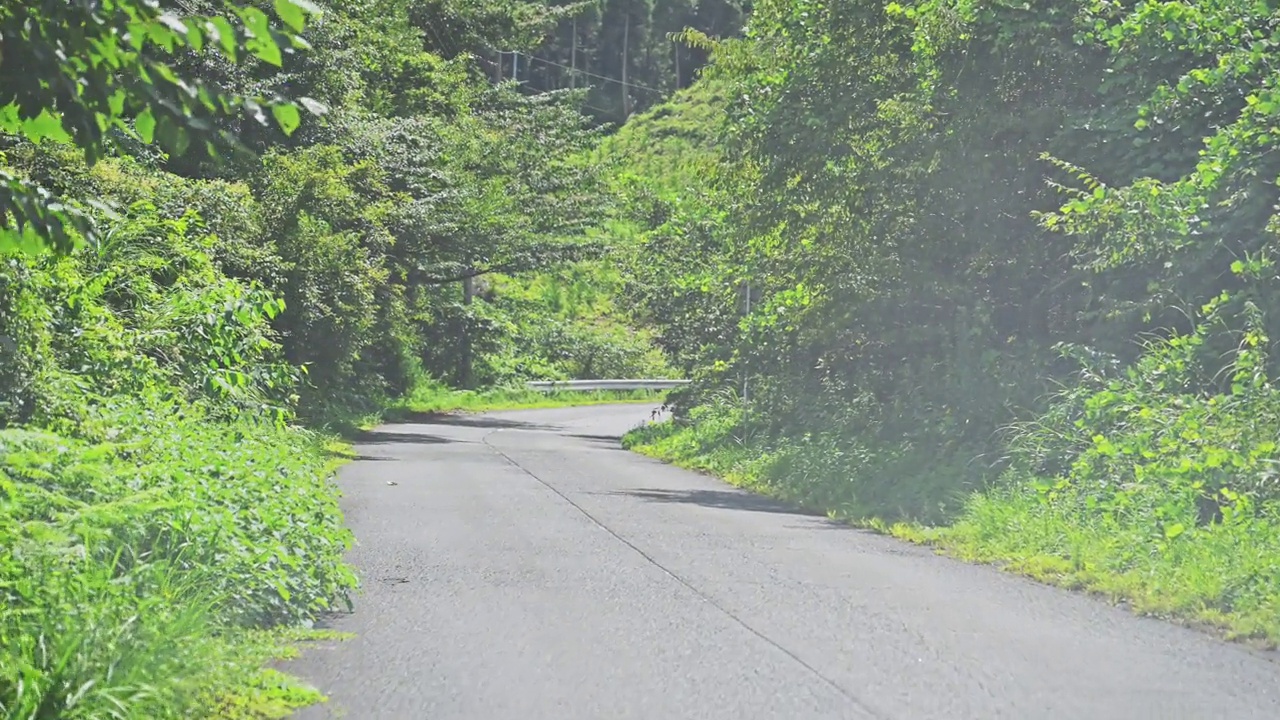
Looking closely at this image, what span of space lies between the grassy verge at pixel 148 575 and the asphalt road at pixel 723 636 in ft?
1.41

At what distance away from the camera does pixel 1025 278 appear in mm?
17875

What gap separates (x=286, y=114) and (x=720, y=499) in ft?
46.0

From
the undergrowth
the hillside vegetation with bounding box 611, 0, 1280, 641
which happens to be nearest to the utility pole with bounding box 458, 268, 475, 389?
the hillside vegetation with bounding box 611, 0, 1280, 641

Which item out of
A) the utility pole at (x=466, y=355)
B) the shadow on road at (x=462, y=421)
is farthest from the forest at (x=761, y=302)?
the utility pole at (x=466, y=355)

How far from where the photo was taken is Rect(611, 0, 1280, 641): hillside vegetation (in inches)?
487

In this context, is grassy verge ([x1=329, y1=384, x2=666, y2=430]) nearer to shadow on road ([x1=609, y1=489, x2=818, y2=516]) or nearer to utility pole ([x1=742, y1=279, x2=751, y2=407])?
utility pole ([x1=742, y1=279, x2=751, y2=407])

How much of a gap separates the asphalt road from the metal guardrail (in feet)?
114

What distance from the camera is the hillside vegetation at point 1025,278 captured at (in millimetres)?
12367

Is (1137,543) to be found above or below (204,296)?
below

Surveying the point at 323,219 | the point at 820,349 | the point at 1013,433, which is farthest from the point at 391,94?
the point at 1013,433

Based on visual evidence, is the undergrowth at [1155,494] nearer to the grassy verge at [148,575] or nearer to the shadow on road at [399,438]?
the grassy verge at [148,575]

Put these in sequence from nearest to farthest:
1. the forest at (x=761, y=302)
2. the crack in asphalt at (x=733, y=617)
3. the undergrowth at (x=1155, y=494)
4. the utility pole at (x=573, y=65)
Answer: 1. the forest at (x=761, y=302)
2. the crack in asphalt at (x=733, y=617)
3. the undergrowth at (x=1155, y=494)
4. the utility pole at (x=573, y=65)

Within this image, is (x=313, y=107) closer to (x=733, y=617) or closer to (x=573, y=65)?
(x=733, y=617)

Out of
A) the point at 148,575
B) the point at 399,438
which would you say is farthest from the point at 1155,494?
the point at 399,438
